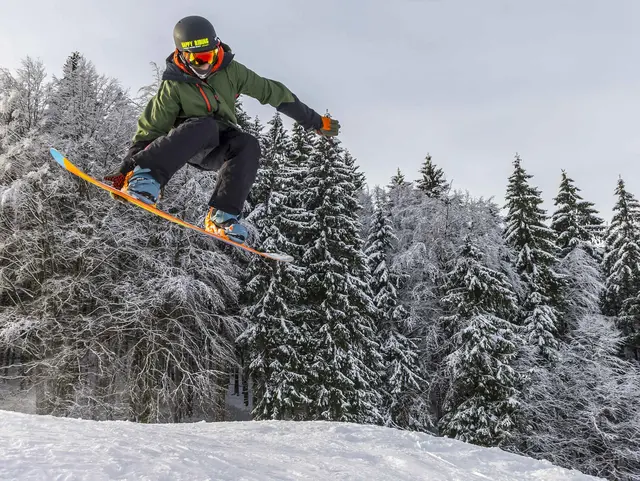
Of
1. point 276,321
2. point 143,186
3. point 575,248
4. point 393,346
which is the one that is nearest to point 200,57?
point 143,186

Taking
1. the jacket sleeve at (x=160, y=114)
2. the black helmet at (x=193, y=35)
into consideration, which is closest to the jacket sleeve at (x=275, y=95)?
the black helmet at (x=193, y=35)

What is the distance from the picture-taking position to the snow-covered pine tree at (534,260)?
1856 cm

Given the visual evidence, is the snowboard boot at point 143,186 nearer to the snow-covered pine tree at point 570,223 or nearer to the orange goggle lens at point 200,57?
the orange goggle lens at point 200,57

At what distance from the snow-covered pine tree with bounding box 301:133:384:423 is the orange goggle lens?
12.5 meters

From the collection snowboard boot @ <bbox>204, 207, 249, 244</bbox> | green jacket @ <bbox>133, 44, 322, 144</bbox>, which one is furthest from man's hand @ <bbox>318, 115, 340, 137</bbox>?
snowboard boot @ <bbox>204, 207, 249, 244</bbox>

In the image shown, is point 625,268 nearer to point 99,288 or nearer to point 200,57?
point 99,288

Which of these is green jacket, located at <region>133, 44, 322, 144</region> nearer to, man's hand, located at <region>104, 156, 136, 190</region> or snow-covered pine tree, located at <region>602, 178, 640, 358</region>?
man's hand, located at <region>104, 156, 136, 190</region>

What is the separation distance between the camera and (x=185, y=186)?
15.1 metres

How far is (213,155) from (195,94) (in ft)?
1.90

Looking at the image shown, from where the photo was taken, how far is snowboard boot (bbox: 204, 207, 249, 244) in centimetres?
448

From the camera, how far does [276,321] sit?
632 inches

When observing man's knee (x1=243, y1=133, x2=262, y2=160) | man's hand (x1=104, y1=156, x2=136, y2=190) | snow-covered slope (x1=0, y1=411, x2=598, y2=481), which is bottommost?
snow-covered slope (x1=0, y1=411, x2=598, y2=481)

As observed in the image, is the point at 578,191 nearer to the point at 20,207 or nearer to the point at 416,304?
the point at 416,304

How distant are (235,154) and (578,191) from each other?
84.4 feet
